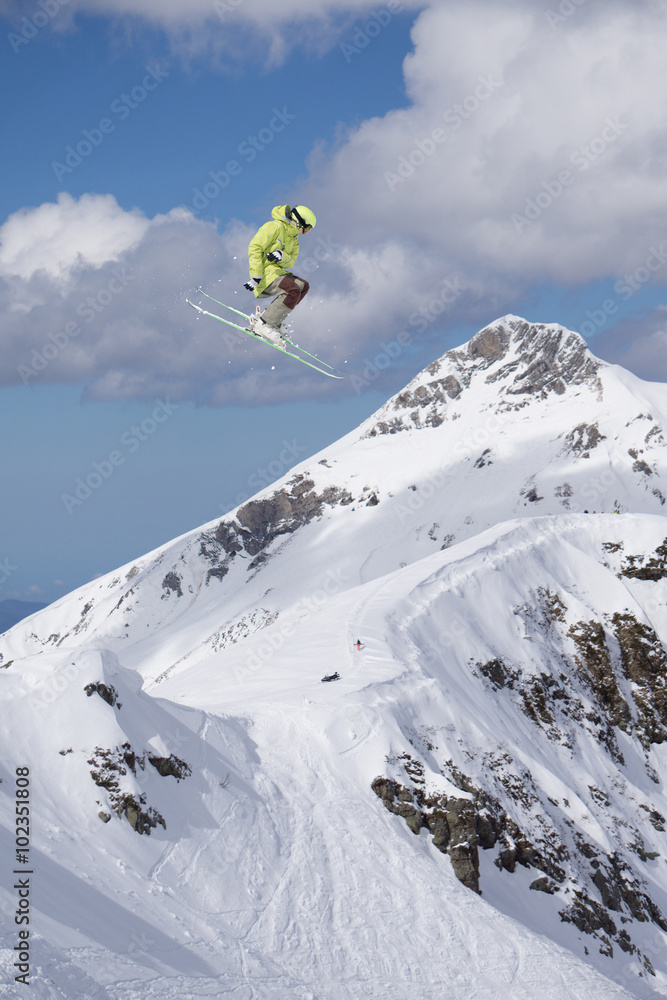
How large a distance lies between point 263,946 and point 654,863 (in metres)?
21.7

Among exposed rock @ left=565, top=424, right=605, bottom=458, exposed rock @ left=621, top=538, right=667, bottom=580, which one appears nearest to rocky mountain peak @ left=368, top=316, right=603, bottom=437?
exposed rock @ left=565, top=424, right=605, bottom=458

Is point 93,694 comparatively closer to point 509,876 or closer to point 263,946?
point 263,946

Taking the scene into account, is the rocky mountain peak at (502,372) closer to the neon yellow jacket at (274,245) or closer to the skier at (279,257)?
the skier at (279,257)

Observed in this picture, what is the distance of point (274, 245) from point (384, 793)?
698 inches

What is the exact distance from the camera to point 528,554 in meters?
45.8

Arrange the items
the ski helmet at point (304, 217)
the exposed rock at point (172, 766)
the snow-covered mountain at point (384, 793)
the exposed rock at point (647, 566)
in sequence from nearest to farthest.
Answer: the snow-covered mountain at point (384, 793), the ski helmet at point (304, 217), the exposed rock at point (172, 766), the exposed rock at point (647, 566)

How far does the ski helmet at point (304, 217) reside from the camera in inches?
699

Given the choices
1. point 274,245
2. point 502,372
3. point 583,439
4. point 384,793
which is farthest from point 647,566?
point 502,372

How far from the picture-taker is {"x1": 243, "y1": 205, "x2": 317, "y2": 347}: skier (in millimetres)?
18062

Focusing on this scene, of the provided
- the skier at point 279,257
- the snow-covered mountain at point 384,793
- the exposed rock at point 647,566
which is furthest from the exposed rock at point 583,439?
the skier at point 279,257

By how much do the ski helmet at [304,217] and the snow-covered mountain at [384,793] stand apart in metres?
13.7

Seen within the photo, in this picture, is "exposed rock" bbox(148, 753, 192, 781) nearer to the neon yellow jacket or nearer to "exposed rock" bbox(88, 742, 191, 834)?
"exposed rock" bbox(88, 742, 191, 834)

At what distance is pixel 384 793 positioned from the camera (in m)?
24.0

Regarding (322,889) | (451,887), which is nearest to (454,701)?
(451,887)
